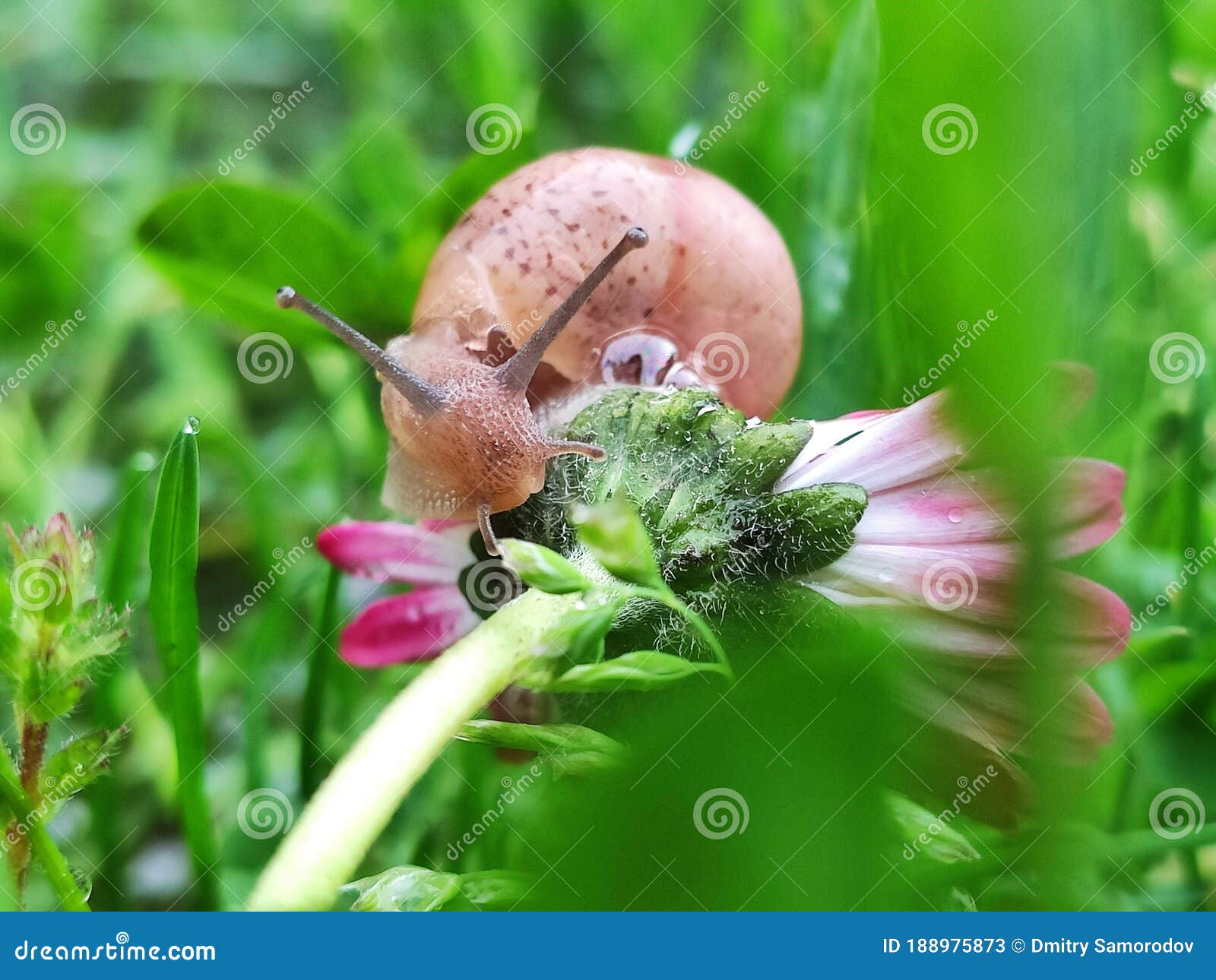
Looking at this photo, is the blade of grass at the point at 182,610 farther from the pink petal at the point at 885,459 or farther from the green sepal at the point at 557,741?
the pink petal at the point at 885,459

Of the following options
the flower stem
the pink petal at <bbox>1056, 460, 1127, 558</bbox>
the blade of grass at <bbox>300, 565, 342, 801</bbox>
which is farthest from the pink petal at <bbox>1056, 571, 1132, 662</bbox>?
the blade of grass at <bbox>300, 565, 342, 801</bbox>

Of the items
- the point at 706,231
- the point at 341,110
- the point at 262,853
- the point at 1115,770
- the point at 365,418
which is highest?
the point at 341,110

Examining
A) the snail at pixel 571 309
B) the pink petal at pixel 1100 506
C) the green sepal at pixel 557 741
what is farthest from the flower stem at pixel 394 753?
the pink petal at pixel 1100 506

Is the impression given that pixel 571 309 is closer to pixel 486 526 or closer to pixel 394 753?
pixel 486 526

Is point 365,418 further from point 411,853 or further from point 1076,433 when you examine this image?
point 1076,433

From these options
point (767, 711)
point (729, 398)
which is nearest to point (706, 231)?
point (729, 398)

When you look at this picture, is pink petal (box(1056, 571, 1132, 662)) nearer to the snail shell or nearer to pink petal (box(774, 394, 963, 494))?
pink petal (box(774, 394, 963, 494))
